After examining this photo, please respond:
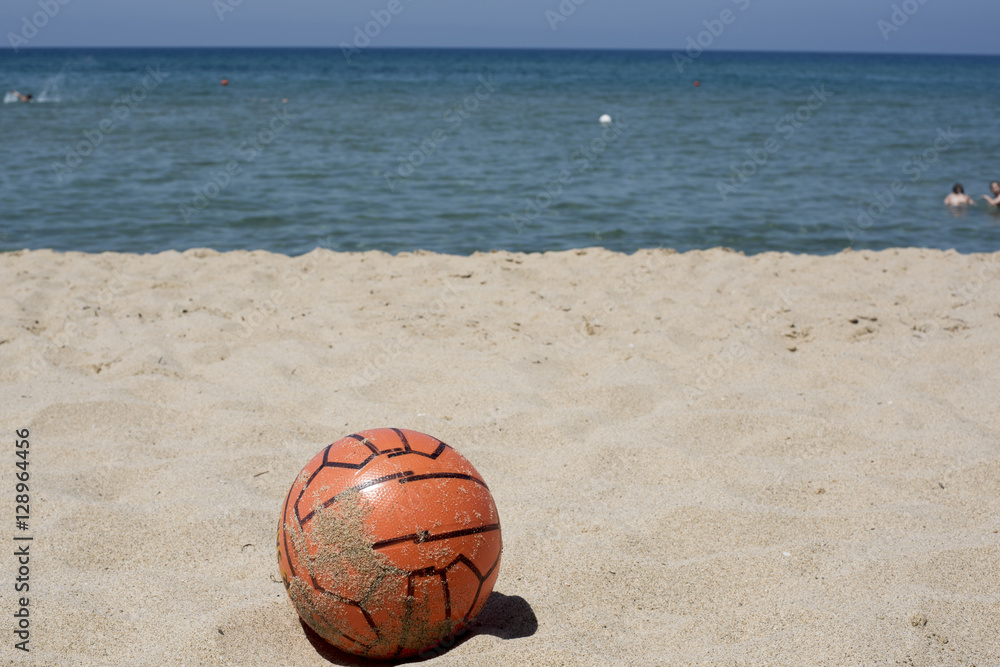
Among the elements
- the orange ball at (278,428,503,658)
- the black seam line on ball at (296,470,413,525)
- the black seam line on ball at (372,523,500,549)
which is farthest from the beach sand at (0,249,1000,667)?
the black seam line on ball at (296,470,413,525)

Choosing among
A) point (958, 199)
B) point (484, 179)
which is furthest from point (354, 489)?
point (958, 199)

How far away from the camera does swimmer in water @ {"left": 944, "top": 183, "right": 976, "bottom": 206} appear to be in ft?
40.5

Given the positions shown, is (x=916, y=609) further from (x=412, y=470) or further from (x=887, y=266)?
(x=887, y=266)

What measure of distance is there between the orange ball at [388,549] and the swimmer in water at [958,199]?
1232 cm

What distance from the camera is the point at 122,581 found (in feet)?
10.1

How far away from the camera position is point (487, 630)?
2826 millimetres

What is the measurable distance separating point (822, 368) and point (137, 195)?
10.6 metres

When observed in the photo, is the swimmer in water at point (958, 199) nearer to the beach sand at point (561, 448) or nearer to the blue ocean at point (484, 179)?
the blue ocean at point (484, 179)

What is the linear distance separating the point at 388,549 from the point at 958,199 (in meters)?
12.7

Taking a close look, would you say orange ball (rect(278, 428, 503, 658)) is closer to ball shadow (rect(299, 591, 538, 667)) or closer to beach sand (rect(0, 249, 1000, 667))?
ball shadow (rect(299, 591, 538, 667))

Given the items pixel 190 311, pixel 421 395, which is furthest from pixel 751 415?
pixel 190 311

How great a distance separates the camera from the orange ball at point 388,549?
2500 mm

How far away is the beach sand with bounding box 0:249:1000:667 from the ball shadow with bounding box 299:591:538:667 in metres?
0.01

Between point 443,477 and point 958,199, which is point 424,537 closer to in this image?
point 443,477
